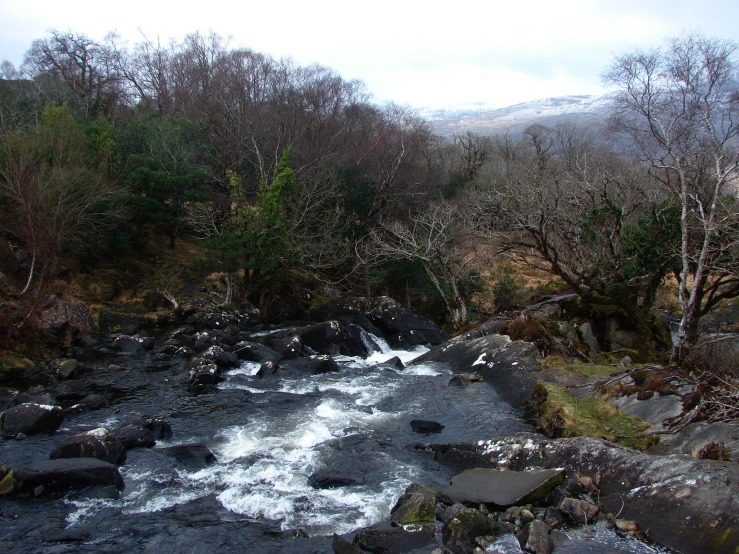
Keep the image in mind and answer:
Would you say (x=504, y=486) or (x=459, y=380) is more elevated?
(x=504, y=486)

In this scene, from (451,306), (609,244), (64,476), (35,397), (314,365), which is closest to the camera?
(64,476)

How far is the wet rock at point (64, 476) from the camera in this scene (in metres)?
9.97

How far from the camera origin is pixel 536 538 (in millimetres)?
8094

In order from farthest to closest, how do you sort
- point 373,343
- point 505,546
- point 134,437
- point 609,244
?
1. point 373,343
2. point 609,244
3. point 134,437
4. point 505,546

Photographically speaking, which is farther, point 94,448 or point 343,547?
point 94,448

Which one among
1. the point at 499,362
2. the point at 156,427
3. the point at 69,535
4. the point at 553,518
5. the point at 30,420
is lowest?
the point at 499,362

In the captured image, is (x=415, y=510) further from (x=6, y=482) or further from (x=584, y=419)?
(x=6, y=482)

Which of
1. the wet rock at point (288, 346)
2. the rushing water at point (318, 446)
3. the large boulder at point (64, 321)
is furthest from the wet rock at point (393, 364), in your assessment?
the large boulder at point (64, 321)

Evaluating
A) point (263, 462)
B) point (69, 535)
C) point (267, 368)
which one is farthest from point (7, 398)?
point (263, 462)

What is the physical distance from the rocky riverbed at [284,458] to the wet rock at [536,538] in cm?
4

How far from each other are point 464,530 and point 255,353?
13.4 m

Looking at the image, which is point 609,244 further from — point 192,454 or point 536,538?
point 192,454

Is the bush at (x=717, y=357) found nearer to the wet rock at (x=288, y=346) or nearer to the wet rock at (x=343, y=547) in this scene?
the wet rock at (x=343, y=547)

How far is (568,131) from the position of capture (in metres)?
75.8
